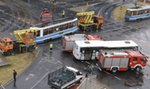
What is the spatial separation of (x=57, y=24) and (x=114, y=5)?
3510 centimetres

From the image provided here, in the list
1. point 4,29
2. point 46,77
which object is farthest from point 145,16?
point 46,77

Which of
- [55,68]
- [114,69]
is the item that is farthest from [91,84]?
[55,68]

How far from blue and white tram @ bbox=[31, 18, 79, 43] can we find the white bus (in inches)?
335

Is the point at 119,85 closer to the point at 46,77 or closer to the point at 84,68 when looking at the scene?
the point at 84,68

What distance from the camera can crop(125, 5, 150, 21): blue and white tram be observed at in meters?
76.0

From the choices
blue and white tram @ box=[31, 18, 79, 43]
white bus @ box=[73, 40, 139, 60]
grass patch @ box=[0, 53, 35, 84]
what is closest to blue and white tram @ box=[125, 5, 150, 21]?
blue and white tram @ box=[31, 18, 79, 43]

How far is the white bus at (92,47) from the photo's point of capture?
164ft

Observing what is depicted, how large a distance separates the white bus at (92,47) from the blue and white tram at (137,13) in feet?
83.4

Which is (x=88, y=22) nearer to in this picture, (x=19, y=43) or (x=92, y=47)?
(x=92, y=47)

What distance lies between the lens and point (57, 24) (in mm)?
59875

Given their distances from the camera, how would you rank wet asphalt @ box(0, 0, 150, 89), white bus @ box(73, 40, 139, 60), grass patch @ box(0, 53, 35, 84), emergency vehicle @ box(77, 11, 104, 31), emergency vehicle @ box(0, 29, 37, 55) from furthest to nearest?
emergency vehicle @ box(77, 11, 104, 31), emergency vehicle @ box(0, 29, 37, 55), white bus @ box(73, 40, 139, 60), grass patch @ box(0, 53, 35, 84), wet asphalt @ box(0, 0, 150, 89)

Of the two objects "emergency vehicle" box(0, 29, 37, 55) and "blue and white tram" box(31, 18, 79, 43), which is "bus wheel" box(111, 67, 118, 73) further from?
"blue and white tram" box(31, 18, 79, 43)

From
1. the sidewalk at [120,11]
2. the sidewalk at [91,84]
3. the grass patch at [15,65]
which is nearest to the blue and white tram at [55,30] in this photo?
the grass patch at [15,65]

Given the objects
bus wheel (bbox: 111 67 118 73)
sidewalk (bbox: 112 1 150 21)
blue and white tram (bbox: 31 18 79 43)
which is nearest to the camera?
bus wheel (bbox: 111 67 118 73)
